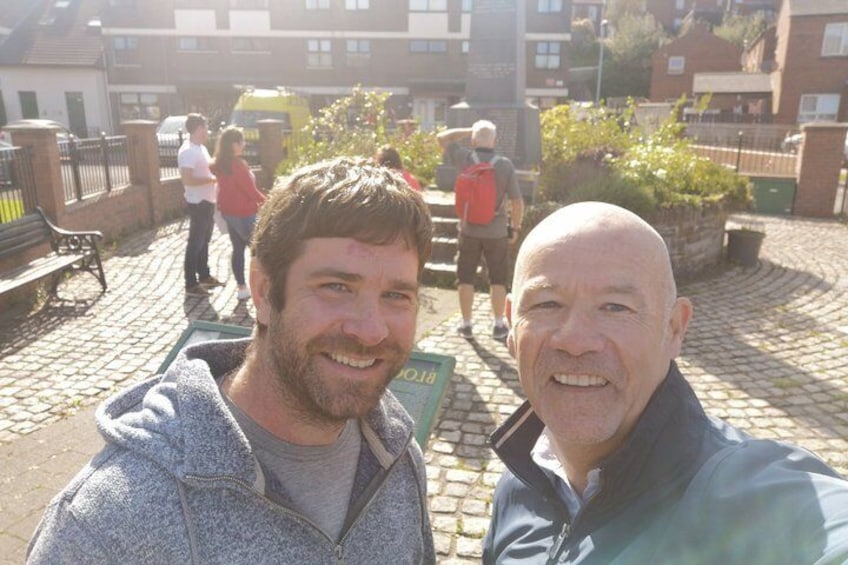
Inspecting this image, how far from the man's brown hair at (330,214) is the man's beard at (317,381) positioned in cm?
11

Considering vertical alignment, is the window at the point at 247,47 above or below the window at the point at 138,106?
above

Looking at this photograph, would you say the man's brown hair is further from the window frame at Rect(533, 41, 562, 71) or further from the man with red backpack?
the window frame at Rect(533, 41, 562, 71)

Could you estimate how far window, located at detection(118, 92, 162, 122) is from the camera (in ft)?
129

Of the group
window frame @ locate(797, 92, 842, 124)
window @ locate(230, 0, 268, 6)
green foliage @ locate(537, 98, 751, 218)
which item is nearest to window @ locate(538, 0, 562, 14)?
window frame @ locate(797, 92, 842, 124)

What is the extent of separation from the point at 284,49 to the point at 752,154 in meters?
29.9

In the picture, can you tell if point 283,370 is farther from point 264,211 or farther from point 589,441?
point 589,441

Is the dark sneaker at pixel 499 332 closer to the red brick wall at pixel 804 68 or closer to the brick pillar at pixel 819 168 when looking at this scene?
the brick pillar at pixel 819 168

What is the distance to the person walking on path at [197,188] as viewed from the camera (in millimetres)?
7398

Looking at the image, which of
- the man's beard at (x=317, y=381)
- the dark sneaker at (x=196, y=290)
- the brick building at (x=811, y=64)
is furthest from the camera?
the brick building at (x=811, y=64)

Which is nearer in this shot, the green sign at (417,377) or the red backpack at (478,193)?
the green sign at (417,377)

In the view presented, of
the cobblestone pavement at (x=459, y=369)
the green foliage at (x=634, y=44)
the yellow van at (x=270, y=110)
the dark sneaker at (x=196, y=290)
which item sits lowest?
the cobblestone pavement at (x=459, y=369)

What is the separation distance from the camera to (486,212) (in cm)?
599

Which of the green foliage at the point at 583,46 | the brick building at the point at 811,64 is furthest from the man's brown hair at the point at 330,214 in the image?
the green foliage at the point at 583,46

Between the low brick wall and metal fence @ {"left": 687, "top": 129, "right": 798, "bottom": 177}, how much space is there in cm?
597
